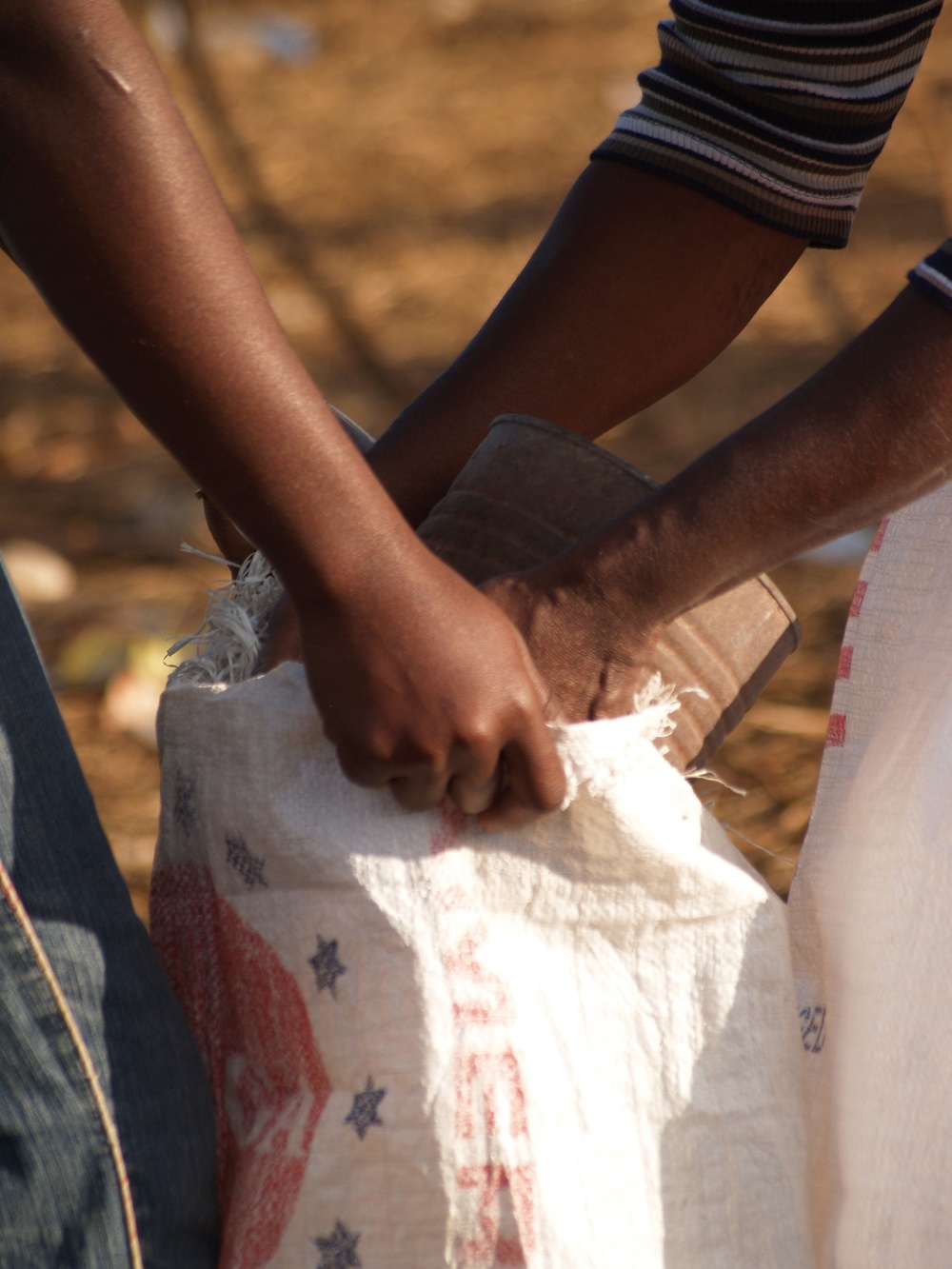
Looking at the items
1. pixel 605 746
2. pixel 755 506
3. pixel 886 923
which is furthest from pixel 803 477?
pixel 886 923

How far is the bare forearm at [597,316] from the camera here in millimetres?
880

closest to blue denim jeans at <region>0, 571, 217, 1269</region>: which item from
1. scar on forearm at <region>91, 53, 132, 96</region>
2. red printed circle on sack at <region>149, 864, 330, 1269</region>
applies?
red printed circle on sack at <region>149, 864, 330, 1269</region>

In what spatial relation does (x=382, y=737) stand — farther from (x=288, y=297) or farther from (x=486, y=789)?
(x=288, y=297)

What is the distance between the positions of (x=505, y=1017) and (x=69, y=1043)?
23cm

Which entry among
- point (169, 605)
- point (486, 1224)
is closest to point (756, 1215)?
point (486, 1224)

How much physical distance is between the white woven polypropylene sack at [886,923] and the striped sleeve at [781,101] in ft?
0.76

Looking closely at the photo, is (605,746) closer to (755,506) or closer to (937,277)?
(755,506)

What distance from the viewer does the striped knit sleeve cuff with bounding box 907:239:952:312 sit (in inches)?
24.4

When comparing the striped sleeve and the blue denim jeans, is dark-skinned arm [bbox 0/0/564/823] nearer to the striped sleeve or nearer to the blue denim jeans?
the blue denim jeans

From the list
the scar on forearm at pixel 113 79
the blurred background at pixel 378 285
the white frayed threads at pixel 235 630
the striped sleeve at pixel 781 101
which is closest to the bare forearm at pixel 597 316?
the striped sleeve at pixel 781 101

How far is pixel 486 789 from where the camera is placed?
678 mm

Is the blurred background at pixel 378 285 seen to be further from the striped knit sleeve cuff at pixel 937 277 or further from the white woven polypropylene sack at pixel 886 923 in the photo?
the striped knit sleeve cuff at pixel 937 277

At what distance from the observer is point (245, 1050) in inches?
30.9

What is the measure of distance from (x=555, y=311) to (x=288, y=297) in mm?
2491
